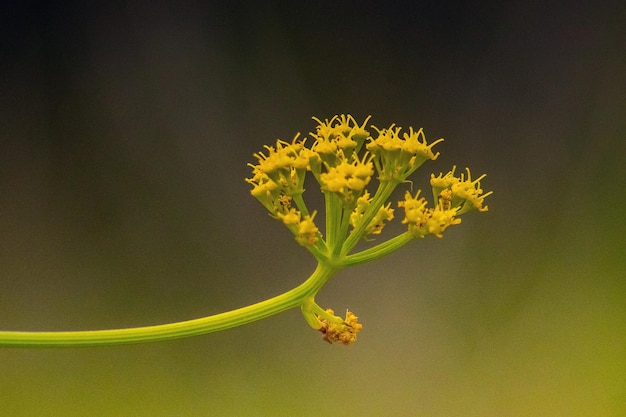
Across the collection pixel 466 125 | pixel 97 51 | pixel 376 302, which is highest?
pixel 97 51

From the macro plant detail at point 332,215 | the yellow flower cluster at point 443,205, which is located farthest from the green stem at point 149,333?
the yellow flower cluster at point 443,205

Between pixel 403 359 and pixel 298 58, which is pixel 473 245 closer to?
pixel 403 359

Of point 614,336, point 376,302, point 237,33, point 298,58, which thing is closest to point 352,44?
point 298,58

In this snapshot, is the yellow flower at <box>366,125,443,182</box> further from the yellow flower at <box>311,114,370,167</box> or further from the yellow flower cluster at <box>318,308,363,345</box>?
the yellow flower cluster at <box>318,308,363,345</box>

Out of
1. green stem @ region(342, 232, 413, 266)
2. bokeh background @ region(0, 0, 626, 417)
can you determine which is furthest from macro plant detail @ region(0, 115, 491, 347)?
bokeh background @ region(0, 0, 626, 417)

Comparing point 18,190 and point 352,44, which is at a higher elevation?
point 352,44

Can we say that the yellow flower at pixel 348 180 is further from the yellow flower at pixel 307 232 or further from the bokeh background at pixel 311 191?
the bokeh background at pixel 311 191

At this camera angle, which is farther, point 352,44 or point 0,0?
point 352,44
